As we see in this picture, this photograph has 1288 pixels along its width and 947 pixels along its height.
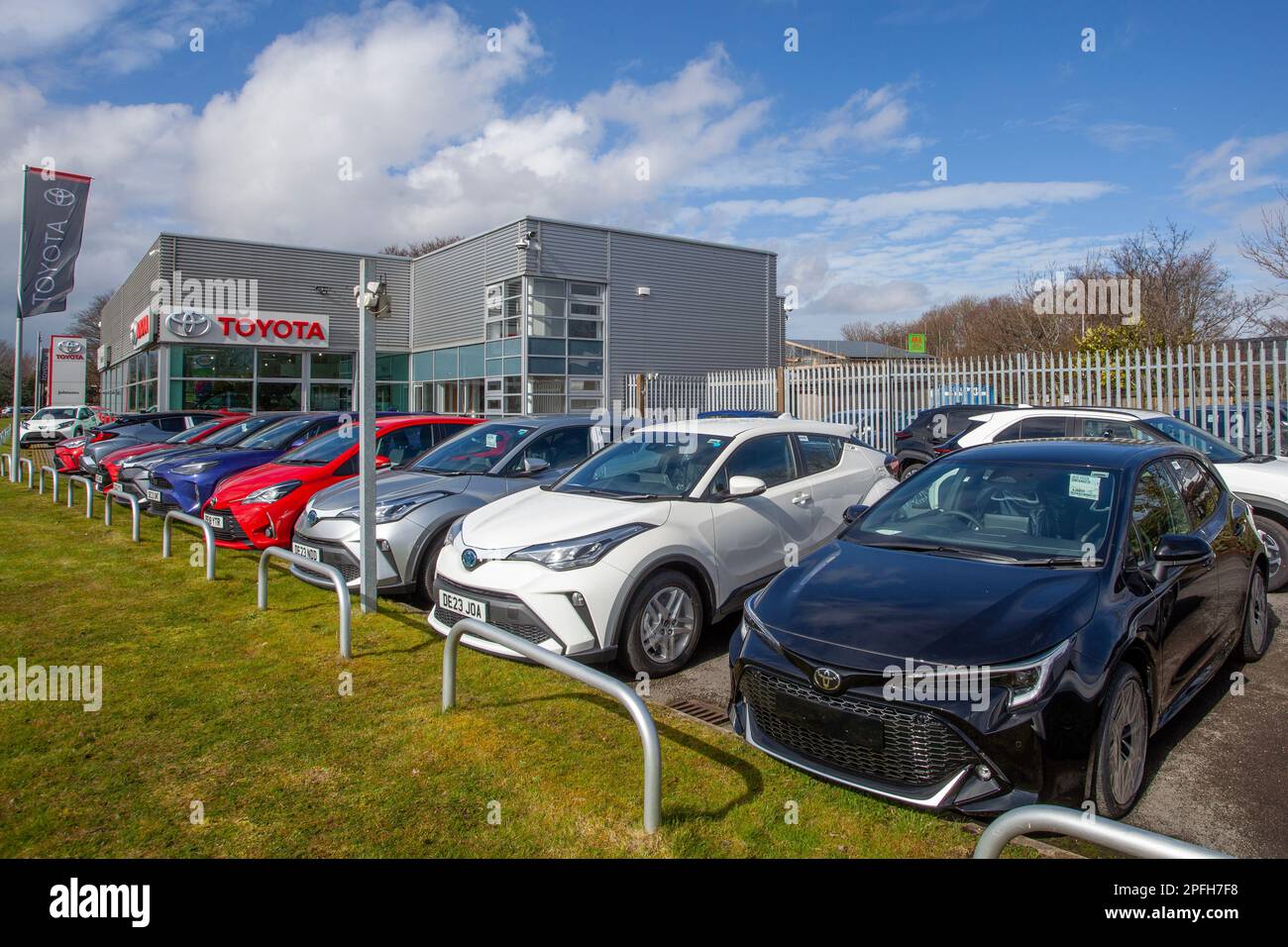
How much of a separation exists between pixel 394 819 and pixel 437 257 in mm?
29156

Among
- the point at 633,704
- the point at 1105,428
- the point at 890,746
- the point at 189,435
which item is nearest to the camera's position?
the point at 633,704

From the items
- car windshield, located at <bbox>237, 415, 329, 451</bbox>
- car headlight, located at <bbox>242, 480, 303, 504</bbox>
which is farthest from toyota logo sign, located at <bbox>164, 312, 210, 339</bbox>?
car headlight, located at <bbox>242, 480, 303, 504</bbox>

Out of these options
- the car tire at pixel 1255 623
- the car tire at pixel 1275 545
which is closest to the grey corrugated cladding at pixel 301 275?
the car tire at pixel 1275 545

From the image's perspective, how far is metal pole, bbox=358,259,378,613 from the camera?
20.3 ft

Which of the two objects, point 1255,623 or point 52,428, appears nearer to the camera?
point 1255,623

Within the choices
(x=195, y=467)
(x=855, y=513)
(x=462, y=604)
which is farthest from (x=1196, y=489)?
(x=195, y=467)

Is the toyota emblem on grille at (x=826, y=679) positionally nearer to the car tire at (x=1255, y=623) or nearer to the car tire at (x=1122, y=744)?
the car tire at (x=1122, y=744)

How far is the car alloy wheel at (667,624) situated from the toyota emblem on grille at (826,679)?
189cm

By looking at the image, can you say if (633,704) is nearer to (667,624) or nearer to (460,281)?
(667,624)

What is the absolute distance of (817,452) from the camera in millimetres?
6887

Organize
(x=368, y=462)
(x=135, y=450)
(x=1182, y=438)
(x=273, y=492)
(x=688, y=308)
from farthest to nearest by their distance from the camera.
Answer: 1. (x=688, y=308)
2. (x=135, y=450)
3. (x=273, y=492)
4. (x=1182, y=438)
5. (x=368, y=462)

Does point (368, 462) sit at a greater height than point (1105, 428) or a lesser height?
lesser

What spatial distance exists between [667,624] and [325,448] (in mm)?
5614
